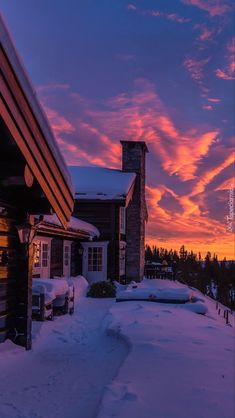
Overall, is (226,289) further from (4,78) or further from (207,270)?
(4,78)

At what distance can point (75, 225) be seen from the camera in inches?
749

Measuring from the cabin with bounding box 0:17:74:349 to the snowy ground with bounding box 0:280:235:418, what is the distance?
75 centimetres

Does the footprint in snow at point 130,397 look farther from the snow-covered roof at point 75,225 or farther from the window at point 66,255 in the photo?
the window at point 66,255

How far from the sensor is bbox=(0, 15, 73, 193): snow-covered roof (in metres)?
4.27

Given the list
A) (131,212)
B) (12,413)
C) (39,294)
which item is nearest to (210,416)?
(12,413)

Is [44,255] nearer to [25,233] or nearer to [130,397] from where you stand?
[25,233]

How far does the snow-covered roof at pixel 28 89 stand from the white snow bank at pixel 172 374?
10.3 feet

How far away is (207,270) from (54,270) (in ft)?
240

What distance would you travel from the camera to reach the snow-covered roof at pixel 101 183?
23531mm

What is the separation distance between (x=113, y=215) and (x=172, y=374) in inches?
682

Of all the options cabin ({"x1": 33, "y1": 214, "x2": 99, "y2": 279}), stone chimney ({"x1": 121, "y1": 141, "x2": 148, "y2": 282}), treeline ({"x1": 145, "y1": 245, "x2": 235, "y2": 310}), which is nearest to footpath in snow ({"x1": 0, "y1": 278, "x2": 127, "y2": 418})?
cabin ({"x1": 33, "y1": 214, "x2": 99, "y2": 279})

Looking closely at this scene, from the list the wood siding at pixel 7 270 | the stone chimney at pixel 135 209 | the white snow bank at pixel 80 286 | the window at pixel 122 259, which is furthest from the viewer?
the stone chimney at pixel 135 209

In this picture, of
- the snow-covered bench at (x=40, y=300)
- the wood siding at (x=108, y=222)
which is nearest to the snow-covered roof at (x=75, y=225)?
the wood siding at (x=108, y=222)

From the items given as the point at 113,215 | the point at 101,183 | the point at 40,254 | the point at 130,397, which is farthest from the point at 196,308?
the point at 101,183
